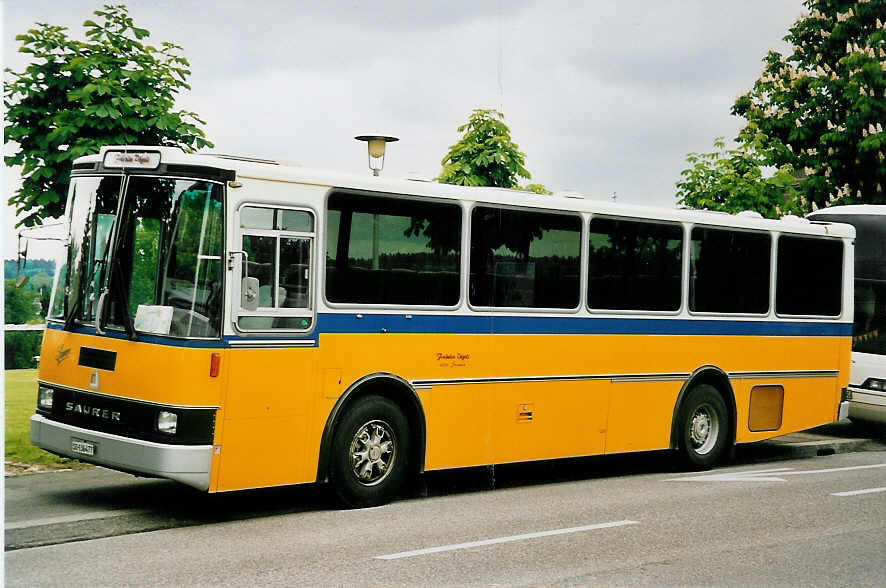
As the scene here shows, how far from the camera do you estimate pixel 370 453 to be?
1045 centimetres

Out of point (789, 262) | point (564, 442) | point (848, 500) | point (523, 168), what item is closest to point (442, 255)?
point (564, 442)

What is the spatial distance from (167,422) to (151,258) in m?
1.33

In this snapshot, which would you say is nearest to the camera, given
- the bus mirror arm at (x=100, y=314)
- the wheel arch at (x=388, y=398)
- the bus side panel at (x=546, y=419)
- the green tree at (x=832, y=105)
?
the bus mirror arm at (x=100, y=314)

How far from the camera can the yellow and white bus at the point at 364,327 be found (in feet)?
30.9

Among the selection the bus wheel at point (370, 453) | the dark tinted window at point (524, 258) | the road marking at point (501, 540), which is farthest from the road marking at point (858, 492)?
the bus wheel at point (370, 453)

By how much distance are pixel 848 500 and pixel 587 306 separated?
318 cm

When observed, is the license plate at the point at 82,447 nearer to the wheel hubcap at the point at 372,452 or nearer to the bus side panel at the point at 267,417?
the bus side panel at the point at 267,417

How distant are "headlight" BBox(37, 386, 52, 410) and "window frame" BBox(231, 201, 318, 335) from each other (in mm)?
1938

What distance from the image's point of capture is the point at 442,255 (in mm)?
11117

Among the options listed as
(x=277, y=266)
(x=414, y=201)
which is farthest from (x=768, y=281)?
(x=277, y=266)

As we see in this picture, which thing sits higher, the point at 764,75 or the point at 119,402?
the point at 764,75

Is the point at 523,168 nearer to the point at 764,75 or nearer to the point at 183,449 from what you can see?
the point at 183,449

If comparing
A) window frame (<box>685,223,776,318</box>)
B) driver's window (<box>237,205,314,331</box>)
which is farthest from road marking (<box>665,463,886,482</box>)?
driver's window (<box>237,205,314,331</box>)

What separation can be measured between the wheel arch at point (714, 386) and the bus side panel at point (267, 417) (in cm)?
515
